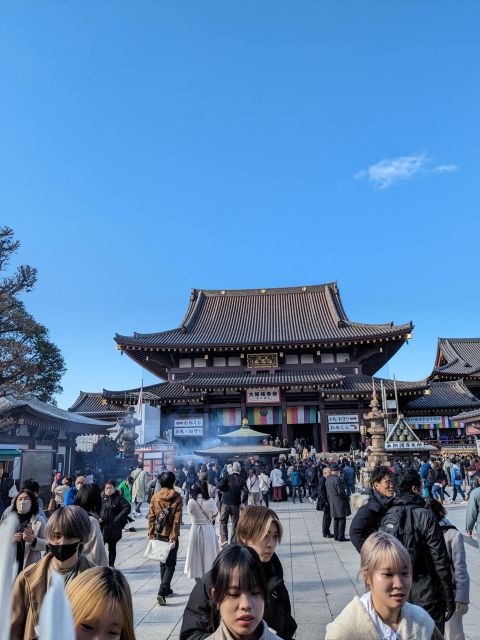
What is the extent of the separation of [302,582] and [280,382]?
21254 mm

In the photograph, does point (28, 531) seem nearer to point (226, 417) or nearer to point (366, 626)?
point (366, 626)

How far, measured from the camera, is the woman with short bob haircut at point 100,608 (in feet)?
5.34

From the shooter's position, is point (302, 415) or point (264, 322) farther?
point (264, 322)

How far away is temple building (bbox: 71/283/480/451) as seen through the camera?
28.2 meters

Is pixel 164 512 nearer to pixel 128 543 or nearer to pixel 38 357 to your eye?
pixel 128 543

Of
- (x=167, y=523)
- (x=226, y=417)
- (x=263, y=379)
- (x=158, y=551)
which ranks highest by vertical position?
(x=263, y=379)

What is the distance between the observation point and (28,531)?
Result: 4117 mm

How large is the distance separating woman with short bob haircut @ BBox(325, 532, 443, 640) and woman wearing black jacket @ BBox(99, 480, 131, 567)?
4.98m

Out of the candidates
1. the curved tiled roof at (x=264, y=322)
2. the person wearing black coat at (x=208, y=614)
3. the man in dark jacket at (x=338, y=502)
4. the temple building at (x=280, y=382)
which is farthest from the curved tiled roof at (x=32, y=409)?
the person wearing black coat at (x=208, y=614)

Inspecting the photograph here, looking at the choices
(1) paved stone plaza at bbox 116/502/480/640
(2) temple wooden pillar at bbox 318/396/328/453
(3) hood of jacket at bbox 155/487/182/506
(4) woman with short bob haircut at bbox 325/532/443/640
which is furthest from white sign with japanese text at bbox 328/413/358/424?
(4) woman with short bob haircut at bbox 325/532/443/640

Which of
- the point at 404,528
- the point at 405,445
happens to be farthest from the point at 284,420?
the point at 404,528

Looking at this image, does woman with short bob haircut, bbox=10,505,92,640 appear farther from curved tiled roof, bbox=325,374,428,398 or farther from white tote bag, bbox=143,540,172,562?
curved tiled roof, bbox=325,374,428,398

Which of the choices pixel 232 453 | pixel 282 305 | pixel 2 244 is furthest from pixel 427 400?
pixel 2 244

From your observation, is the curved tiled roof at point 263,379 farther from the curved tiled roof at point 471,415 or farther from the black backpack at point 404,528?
the black backpack at point 404,528
